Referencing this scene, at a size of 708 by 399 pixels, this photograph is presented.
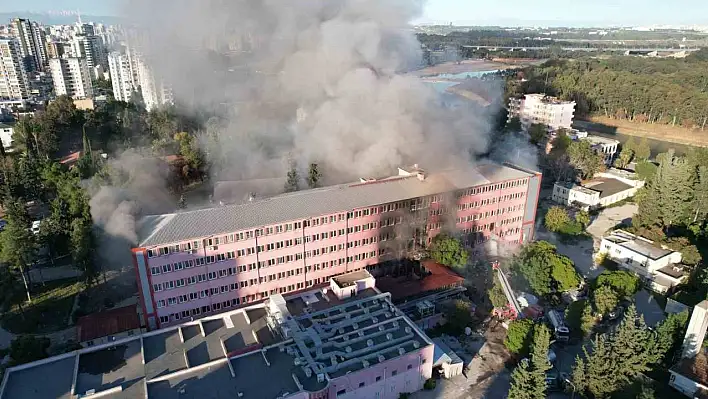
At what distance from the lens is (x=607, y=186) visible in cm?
3238

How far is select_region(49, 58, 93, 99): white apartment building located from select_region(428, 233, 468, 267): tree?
56.2 m

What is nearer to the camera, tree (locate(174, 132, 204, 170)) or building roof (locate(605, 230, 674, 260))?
building roof (locate(605, 230, 674, 260))

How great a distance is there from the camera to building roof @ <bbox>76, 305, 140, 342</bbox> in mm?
16109

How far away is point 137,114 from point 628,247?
38995mm

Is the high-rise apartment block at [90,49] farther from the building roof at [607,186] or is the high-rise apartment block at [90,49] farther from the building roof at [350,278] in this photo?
the building roof at [607,186]

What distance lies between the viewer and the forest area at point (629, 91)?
48750 millimetres

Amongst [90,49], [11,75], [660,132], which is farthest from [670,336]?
Result: [90,49]

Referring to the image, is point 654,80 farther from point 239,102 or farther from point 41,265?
point 41,265

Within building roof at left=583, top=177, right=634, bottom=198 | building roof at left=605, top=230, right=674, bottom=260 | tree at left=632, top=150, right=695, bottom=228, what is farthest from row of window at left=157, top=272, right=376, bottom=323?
building roof at left=583, top=177, right=634, bottom=198

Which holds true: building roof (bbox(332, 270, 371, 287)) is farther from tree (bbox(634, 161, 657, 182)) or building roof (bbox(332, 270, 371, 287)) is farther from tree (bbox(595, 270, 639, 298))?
tree (bbox(634, 161, 657, 182))

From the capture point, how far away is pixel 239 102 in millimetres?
41875

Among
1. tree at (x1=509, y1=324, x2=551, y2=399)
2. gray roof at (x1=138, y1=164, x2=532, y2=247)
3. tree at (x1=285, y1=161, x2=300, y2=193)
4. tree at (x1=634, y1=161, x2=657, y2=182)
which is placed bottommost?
tree at (x1=634, y1=161, x2=657, y2=182)

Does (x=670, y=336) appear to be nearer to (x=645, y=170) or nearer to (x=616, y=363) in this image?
(x=616, y=363)

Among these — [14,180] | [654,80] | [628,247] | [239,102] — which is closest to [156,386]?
[628,247]
